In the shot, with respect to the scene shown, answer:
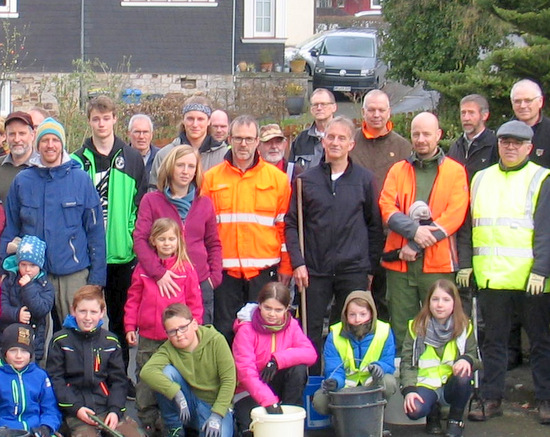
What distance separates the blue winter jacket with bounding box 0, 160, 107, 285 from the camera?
682cm

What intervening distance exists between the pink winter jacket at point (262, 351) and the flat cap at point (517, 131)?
6.65 feet

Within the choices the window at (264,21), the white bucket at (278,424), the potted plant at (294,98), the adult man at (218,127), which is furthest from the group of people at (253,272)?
the window at (264,21)

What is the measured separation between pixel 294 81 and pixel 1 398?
1881 cm

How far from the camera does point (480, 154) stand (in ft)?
25.6

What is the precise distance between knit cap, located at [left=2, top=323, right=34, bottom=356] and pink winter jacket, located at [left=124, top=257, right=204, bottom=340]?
701mm

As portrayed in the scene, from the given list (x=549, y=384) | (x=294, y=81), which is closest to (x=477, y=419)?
(x=549, y=384)

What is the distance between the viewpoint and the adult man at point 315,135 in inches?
322

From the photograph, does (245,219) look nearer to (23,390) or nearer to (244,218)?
(244,218)

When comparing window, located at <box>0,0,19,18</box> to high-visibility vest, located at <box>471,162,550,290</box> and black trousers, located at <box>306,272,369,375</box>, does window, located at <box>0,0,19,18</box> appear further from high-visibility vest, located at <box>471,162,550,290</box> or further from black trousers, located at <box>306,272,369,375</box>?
high-visibility vest, located at <box>471,162,550,290</box>

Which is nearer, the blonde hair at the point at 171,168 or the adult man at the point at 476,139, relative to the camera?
the blonde hair at the point at 171,168

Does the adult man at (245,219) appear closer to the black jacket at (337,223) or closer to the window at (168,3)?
the black jacket at (337,223)

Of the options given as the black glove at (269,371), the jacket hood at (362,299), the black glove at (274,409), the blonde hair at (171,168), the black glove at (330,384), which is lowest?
the black glove at (274,409)

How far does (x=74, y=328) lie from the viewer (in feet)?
21.4

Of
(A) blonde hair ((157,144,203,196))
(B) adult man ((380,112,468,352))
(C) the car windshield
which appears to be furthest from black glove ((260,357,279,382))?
(C) the car windshield
